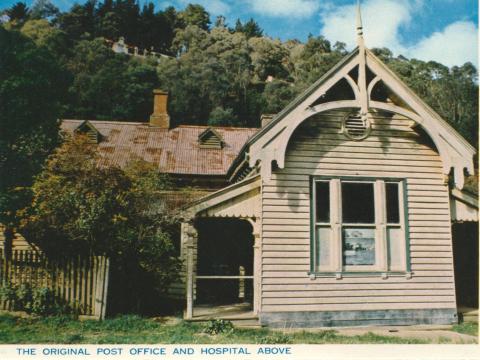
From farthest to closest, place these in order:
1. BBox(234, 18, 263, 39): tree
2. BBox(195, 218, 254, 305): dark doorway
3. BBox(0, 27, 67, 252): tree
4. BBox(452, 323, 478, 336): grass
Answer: BBox(234, 18, 263, 39): tree < BBox(195, 218, 254, 305): dark doorway < BBox(0, 27, 67, 252): tree < BBox(452, 323, 478, 336): grass

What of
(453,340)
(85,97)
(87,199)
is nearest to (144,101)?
(85,97)

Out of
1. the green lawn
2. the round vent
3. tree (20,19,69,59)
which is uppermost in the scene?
tree (20,19,69,59)

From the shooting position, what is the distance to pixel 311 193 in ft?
33.4

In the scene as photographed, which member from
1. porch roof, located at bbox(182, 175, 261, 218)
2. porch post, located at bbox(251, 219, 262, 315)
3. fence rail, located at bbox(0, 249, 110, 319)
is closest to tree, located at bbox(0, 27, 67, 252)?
fence rail, located at bbox(0, 249, 110, 319)

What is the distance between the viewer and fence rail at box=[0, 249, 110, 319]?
1023 centimetres

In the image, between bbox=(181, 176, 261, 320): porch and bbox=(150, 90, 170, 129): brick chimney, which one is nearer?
bbox=(181, 176, 261, 320): porch

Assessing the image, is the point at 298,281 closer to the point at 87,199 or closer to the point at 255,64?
the point at 87,199

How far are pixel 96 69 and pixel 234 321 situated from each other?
51.2 metres

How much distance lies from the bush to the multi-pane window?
602 cm

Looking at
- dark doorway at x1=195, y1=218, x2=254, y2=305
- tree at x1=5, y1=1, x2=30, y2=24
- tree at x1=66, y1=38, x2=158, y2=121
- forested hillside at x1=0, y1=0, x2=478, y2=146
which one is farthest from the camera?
tree at x1=66, y1=38, x2=158, y2=121

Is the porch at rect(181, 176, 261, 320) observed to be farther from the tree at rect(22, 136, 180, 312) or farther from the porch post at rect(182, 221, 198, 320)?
the tree at rect(22, 136, 180, 312)

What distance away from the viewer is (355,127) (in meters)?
10.5

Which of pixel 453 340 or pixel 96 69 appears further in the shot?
pixel 96 69

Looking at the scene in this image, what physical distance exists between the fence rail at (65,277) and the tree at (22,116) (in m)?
1.47
